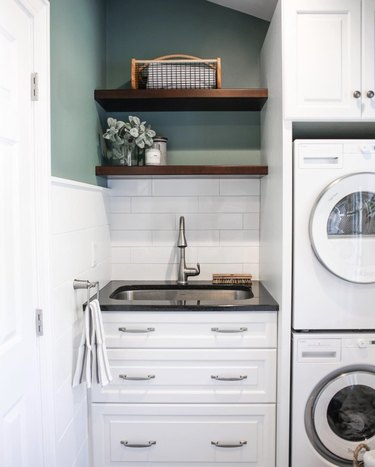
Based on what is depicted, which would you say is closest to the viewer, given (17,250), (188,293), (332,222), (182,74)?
(17,250)

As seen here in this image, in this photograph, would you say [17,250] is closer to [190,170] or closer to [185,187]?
[190,170]

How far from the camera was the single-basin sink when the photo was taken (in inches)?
95.6

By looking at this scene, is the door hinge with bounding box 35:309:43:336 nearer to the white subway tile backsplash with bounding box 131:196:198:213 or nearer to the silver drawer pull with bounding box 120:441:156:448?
the silver drawer pull with bounding box 120:441:156:448

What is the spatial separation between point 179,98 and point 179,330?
1.26 metres

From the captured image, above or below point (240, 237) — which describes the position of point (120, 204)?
above

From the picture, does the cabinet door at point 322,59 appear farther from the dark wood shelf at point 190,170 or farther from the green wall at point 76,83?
the green wall at point 76,83

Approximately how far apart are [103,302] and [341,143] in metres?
1.38

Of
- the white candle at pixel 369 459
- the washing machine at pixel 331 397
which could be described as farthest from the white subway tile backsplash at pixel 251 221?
the white candle at pixel 369 459

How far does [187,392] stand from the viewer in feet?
6.51

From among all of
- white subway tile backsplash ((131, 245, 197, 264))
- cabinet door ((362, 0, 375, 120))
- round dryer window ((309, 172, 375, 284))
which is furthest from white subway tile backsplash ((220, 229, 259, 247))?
cabinet door ((362, 0, 375, 120))

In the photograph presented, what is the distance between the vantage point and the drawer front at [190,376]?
77.7 inches

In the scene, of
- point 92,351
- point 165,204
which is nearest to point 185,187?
point 165,204

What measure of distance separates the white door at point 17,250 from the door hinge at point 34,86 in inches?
0.9

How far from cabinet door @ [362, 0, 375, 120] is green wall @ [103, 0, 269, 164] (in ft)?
2.52
